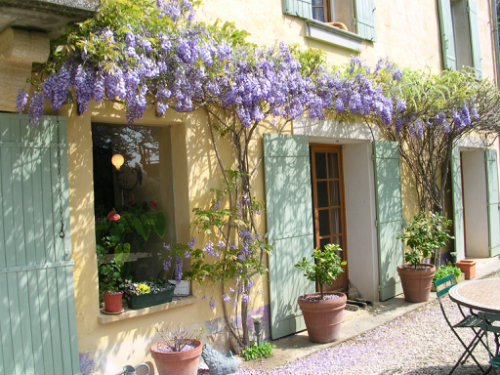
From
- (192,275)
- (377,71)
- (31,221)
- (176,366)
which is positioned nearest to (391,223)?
(377,71)

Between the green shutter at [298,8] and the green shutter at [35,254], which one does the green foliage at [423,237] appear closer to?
the green shutter at [298,8]

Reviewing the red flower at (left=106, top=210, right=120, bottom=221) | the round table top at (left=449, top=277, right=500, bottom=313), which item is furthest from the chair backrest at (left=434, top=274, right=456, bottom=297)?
the red flower at (left=106, top=210, right=120, bottom=221)

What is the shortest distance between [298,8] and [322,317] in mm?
3334

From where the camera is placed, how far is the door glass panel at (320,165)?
614 centimetres

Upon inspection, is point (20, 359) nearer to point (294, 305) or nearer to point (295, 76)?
point (294, 305)

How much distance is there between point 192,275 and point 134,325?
0.65m

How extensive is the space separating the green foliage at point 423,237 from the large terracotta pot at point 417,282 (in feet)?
0.40

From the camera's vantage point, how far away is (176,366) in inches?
145

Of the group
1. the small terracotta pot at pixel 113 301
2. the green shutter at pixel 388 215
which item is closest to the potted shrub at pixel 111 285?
the small terracotta pot at pixel 113 301

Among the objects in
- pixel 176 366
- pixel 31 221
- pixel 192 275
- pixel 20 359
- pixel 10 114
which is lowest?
pixel 176 366

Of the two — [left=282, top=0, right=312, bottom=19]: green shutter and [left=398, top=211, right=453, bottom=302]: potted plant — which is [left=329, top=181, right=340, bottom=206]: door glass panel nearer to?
[left=398, top=211, right=453, bottom=302]: potted plant

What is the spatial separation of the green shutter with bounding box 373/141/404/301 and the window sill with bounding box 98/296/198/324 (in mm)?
2940

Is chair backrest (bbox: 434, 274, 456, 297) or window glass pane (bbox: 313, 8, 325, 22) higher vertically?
window glass pane (bbox: 313, 8, 325, 22)

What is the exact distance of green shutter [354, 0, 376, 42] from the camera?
6301mm
